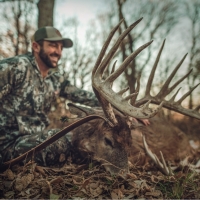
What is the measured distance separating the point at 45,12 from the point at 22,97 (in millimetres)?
3494

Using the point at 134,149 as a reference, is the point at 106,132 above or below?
above

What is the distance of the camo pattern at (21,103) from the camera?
10.8ft

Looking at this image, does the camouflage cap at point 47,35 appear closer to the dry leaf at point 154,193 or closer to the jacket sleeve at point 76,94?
the jacket sleeve at point 76,94

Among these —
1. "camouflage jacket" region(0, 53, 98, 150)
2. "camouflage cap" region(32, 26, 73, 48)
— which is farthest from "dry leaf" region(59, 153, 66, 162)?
"camouflage cap" region(32, 26, 73, 48)

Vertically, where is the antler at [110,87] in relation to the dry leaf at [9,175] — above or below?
above

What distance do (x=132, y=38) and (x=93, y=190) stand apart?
12556 mm

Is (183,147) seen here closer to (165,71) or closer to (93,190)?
(93,190)

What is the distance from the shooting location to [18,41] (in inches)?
414


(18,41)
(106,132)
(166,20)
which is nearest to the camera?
(106,132)

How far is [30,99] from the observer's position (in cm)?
362

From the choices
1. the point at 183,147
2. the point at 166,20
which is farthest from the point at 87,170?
the point at 166,20

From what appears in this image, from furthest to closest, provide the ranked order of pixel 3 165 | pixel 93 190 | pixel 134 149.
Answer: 1. pixel 134 149
2. pixel 3 165
3. pixel 93 190

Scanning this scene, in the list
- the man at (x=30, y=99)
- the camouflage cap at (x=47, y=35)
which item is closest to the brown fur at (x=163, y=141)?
the man at (x=30, y=99)

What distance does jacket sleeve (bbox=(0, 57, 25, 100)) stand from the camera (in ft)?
10.7
